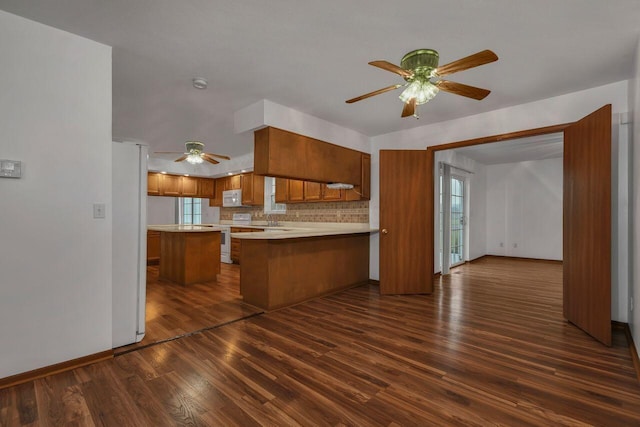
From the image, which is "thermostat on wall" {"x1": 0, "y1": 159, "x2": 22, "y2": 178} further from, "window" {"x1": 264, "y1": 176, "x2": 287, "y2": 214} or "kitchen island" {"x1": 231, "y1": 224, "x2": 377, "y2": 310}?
"window" {"x1": 264, "y1": 176, "x2": 287, "y2": 214}

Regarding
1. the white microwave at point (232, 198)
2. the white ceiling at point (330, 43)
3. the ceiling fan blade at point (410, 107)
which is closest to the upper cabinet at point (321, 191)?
the white microwave at point (232, 198)

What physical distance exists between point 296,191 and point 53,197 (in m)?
4.09

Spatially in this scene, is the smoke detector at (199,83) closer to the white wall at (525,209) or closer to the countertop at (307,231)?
the countertop at (307,231)

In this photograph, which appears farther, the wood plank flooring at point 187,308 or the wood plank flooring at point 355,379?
the wood plank flooring at point 187,308

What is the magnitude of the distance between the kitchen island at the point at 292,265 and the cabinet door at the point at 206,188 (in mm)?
4639

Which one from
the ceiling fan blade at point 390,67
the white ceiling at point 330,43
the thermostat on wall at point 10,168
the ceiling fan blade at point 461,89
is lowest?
the thermostat on wall at point 10,168

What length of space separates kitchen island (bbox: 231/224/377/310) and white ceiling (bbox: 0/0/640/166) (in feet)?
5.59

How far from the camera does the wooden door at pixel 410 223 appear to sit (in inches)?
171

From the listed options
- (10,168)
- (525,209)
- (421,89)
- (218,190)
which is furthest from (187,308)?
(525,209)

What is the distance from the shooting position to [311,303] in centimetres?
390

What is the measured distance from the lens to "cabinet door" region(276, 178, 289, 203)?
6.15m

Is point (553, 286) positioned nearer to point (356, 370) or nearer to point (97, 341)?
point (356, 370)

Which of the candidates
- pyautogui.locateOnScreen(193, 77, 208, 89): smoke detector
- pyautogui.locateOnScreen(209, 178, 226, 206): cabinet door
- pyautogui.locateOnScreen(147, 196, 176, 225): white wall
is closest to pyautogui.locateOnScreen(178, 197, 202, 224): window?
pyautogui.locateOnScreen(147, 196, 176, 225): white wall

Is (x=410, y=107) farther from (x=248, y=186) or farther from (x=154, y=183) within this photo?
(x=154, y=183)
